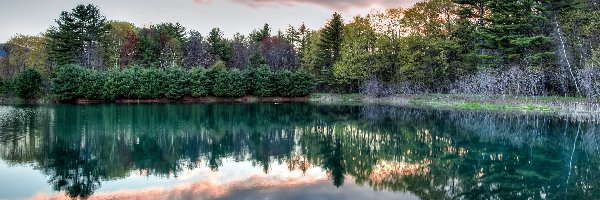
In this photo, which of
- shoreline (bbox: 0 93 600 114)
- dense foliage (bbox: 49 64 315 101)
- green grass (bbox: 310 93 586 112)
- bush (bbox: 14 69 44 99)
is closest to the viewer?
shoreline (bbox: 0 93 600 114)

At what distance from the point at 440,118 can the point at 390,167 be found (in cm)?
1878

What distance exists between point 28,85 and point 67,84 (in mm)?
6380

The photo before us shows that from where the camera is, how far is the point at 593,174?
14547mm

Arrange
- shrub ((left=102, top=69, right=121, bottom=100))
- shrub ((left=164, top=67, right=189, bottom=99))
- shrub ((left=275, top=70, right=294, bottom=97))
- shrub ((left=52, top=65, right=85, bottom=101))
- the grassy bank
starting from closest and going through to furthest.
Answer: the grassy bank → shrub ((left=52, top=65, right=85, bottom=101)) → shrub ((left=102, top=69, right=121, bottom=100)) → shrub ((left=164, top=67, right=189, bottom=99)) → shrub ((left=275, top=70, right=294, bottom=97))

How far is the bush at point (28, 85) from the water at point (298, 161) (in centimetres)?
3547

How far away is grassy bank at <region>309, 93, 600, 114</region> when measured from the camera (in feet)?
118

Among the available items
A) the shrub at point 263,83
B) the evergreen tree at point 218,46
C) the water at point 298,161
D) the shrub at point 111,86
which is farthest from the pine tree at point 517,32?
the evergreen tree at point 218,46

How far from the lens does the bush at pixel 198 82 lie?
2411 inches

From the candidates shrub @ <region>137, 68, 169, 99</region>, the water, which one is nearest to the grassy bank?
the water

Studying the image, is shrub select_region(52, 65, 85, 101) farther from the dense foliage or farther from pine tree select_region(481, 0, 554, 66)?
pine tree select_region(481, 0, 554, 66)

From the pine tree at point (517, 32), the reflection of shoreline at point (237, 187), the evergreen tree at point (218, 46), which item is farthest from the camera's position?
the evergreen tree at point (218, 46)

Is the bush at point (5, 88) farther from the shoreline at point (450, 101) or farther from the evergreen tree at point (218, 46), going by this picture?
the evergreen tree at point (218, 46)

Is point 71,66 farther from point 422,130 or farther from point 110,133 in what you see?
point 422,130

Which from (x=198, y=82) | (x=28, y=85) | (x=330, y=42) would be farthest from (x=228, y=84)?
(x=28, y=85)
